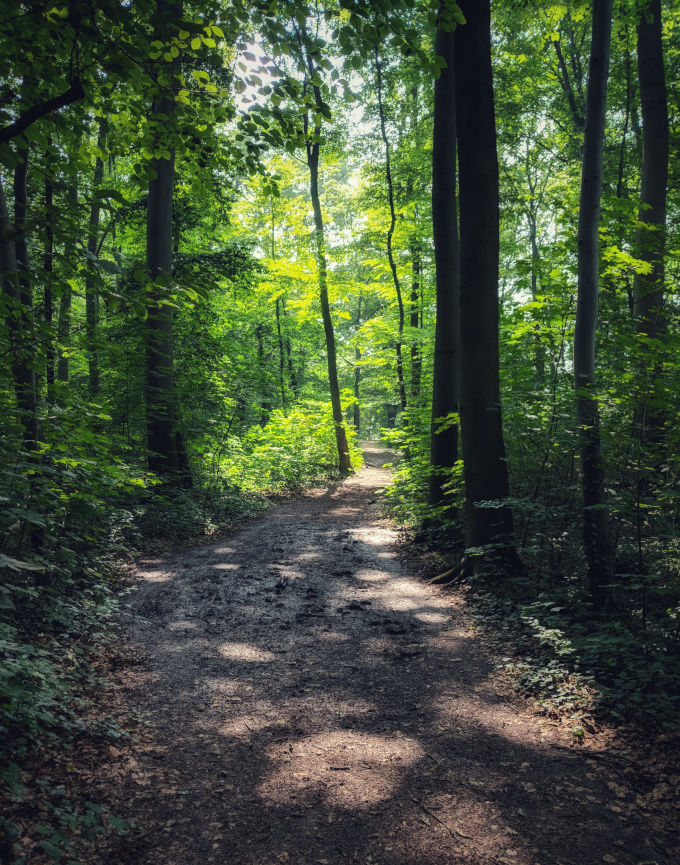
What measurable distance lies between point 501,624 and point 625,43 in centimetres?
1149

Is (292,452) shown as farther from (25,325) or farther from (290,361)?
(25,325)

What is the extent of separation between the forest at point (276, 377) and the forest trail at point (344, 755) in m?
0.14

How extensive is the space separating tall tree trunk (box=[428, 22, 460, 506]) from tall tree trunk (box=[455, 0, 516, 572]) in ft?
6.44

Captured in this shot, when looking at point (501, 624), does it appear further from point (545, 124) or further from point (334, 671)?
point (545, 124)

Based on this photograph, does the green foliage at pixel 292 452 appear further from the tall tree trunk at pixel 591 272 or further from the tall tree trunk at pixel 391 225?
the tall tree trunk at pixel 591 272

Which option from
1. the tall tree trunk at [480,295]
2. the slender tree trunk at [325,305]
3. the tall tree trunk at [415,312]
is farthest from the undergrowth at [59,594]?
the slender tree trunk at [325,305]

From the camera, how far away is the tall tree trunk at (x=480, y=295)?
5.49 meters

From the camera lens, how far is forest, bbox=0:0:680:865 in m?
2.88

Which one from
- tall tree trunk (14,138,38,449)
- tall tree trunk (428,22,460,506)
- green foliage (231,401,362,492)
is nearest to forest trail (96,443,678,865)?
tall tree trunk (14,138,38,449)

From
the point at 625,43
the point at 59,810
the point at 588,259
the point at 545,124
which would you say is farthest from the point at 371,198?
the point at 59,810

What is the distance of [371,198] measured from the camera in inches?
643

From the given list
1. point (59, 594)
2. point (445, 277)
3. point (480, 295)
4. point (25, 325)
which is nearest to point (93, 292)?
point (25, 325)

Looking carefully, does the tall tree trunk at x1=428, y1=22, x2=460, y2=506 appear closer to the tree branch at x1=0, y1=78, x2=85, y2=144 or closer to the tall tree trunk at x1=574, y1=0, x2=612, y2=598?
the tall tree trunk at x1=574, y1=0, x2=612, y2=598

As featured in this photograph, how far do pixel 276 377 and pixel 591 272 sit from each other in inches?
322
